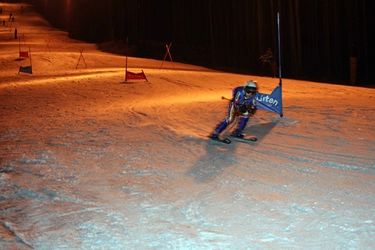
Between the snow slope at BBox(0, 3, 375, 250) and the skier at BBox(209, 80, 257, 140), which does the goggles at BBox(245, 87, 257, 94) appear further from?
the snow slope at BBox(0, 3, 375, 250)

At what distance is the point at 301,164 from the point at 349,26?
19.1 meters

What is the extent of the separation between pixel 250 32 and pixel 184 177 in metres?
27.9

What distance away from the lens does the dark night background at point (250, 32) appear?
25.7 m

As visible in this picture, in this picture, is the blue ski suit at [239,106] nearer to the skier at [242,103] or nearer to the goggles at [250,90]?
the skier at [242,103]

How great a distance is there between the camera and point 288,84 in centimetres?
2116

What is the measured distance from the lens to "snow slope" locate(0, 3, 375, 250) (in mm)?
5758

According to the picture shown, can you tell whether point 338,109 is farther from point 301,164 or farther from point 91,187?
point 91,187

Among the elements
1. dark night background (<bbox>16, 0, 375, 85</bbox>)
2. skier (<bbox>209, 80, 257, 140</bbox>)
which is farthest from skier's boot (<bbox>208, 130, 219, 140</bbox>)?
dark night background (<bbox>16, 0, 375, 85</bbox>)

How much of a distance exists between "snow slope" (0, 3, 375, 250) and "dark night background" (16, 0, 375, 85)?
10.6 metres

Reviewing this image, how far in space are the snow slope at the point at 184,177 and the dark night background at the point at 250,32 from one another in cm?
1055

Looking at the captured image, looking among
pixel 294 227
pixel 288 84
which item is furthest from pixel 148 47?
pixel 294 227

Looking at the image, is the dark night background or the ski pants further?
the dark night background

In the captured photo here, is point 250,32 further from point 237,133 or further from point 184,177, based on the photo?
point 184,177

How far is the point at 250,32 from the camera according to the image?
34688mm
